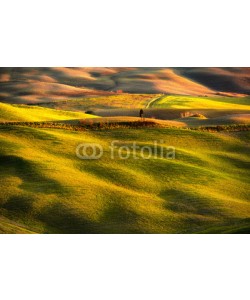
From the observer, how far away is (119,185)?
37344 millimetres

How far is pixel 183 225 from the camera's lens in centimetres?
3228

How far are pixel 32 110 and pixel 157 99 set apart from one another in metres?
33.2

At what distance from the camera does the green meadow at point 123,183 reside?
32.2m

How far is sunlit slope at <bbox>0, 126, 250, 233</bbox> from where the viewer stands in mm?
32344

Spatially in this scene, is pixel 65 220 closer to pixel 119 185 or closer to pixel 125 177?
pixel 119 185

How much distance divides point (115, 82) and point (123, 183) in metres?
86.7

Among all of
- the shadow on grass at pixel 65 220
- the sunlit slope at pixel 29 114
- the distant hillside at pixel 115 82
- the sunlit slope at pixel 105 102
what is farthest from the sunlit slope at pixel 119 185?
the distant hillside at pixel 115 82

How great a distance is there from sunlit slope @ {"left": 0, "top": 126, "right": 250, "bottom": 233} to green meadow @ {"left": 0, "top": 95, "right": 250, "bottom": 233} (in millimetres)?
51

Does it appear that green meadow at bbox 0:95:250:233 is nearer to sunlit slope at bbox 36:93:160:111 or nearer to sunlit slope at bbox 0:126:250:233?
sunlit slope at bbox 0:126:250:233

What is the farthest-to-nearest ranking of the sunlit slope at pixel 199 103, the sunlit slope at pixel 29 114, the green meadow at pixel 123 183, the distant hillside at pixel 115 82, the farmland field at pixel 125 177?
the distant hillside at pixel 115 82, the sunlit slope at pixel 199 103, the sunlit slope at pixel 29 114, the farmland field at pixel 125 177, the green meadow at pixel 123 183

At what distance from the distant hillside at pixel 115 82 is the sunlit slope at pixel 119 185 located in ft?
165

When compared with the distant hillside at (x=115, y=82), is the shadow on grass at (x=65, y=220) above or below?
below

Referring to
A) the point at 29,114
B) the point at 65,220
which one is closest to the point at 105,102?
the point at 29,114

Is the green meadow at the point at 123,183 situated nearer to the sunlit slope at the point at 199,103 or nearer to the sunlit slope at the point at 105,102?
the sunlit slope at the point at 199,103
